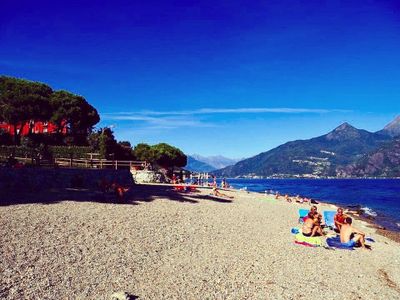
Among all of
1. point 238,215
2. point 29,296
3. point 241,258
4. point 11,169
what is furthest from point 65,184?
point 29,296

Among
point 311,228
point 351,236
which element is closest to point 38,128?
point 311,228

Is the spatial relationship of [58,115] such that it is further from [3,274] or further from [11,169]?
[3,274]

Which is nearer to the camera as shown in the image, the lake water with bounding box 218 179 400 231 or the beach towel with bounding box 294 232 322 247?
the beach towel with bounding box 294 232 322 247

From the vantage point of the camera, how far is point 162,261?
1159cm

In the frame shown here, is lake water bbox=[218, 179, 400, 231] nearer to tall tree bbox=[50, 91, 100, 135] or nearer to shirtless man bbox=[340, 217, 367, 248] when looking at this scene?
shirtless man bbox=[340, 217, 367, 248]

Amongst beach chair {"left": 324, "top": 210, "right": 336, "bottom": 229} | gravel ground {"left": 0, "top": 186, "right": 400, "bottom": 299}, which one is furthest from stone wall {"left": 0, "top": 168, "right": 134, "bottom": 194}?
beach chair {"left": 324, "top": 210, "right": 336, "bottom": 229}

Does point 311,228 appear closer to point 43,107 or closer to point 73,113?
point 43,107

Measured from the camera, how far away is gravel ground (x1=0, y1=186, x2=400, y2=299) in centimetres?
914

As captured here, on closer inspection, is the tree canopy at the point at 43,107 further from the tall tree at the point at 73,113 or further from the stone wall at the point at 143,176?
the stone wall at the point at 143,176

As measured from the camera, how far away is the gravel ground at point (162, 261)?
9141mm

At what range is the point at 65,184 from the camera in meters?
26.4

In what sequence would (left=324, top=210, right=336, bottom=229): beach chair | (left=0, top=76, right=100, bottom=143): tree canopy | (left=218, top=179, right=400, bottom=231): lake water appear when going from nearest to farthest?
1. (left=324, top=210, right=336, bottom=229): beach chair
2. (left=218, top=179, right=400, bottom=231): lake water
3. (left=0, top=76, right=100, bottom=143): tree canopy

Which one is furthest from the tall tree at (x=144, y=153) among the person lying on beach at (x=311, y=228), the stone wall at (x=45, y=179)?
the person lying on beach at (x=311, y=228)

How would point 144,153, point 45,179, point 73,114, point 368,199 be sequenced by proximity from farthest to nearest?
point 144,153
point 368,199
point 73,114
point 45,179
